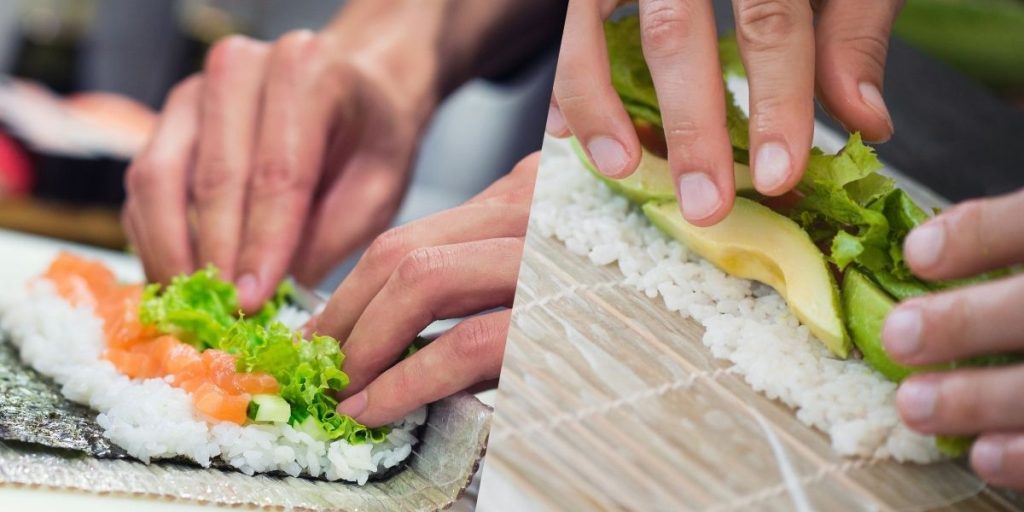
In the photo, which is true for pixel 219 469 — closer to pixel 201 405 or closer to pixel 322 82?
pixel 201 405

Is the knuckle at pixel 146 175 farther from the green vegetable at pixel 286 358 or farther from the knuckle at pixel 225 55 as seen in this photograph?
the green vegetable at pixel 286 358

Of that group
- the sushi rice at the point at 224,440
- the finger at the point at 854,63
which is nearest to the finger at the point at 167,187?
the sushi rice at the point at 224,440

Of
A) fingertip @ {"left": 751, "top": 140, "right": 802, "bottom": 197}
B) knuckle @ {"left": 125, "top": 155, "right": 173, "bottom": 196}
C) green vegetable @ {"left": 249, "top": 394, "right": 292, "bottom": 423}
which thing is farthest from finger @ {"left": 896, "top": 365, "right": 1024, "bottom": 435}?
knuckle @ {"left": 125, "top": 155, "right": 173, "bottom": 196}

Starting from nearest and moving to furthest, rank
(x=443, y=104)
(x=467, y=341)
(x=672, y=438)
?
(x=672, y=438), (x=467, y=341), (x=443, y=104)

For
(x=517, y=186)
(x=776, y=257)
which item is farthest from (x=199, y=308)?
(x=776, y=257)

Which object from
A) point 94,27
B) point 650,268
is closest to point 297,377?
point 650,268
